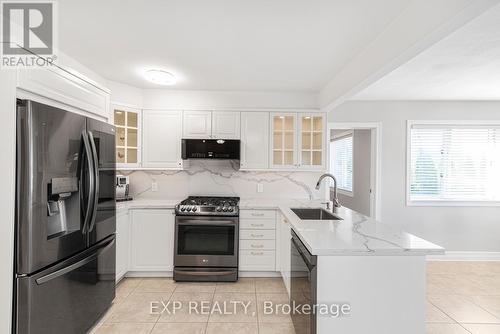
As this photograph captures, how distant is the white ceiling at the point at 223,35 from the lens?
168cm

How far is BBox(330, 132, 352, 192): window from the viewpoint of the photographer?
18.0 feet

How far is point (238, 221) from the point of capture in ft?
10.1

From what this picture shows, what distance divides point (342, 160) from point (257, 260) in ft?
11.9

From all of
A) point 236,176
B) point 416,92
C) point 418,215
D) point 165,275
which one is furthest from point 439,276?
point 165,275

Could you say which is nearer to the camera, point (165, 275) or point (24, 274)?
point (24, 274)

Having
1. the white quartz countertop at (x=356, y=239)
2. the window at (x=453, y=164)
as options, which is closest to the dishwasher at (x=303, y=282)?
the white quartz countertop at (x=356, y=239)

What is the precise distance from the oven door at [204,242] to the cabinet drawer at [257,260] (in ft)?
0.44

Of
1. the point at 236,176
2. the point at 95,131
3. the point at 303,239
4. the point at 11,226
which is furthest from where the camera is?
the point at 236,176

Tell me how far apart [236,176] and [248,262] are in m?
1.22

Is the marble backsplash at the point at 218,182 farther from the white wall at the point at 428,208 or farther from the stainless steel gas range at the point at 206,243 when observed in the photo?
the white wall at the point at 428,208

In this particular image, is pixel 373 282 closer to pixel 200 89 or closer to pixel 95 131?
pixel 95 131

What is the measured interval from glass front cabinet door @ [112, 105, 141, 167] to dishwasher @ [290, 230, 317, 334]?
7.96ft

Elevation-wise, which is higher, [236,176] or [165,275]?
[236,176]

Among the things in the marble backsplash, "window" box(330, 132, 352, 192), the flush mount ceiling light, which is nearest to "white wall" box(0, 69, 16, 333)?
the flush mount ceiling light
